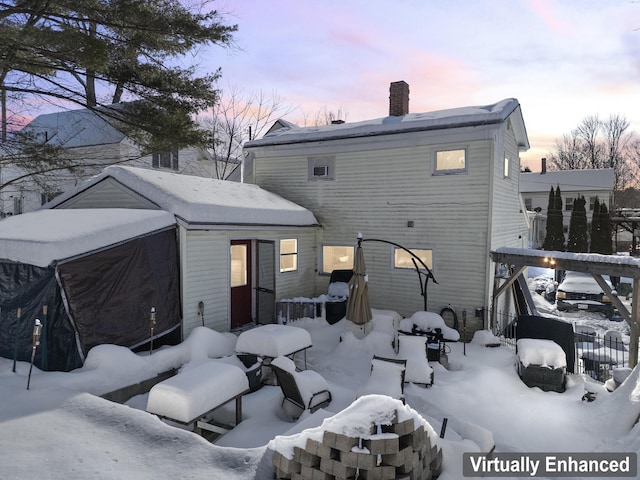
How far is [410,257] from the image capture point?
1298 centimetres

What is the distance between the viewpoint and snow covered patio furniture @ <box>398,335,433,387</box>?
790 cm

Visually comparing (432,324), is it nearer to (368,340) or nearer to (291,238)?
Result: (368,340)

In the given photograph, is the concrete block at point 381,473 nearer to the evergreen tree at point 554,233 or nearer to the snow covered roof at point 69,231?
the snow covered roof at point 69,231

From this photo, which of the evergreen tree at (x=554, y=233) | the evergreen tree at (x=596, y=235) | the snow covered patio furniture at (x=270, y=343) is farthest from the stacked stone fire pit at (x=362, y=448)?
the evergreen tree at (x=596, y=235)

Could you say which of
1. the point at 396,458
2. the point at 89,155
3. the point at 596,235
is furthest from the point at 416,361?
the point at 596,235

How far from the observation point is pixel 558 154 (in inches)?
2331

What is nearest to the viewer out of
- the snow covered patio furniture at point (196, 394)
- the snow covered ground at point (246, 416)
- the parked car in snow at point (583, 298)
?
the snow covered ground at point (246, 416)


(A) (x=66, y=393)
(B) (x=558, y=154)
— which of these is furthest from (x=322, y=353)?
(B) (x=558, y=154)

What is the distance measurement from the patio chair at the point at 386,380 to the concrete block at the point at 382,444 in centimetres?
284

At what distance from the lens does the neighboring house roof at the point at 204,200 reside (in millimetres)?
9719

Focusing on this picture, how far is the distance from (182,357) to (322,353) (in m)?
3.40

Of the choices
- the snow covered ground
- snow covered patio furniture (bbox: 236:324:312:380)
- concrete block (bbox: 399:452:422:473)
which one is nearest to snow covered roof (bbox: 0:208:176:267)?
the snow covered ground

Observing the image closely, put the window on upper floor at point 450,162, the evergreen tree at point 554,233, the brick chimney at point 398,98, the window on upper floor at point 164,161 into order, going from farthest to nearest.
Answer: the evergreen tree at point 554,233
the window on upper floor at point 164,161
the brick chimney at point 398,98
the window on upper floor at point 450,162

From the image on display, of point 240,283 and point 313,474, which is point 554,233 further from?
point 313,474
